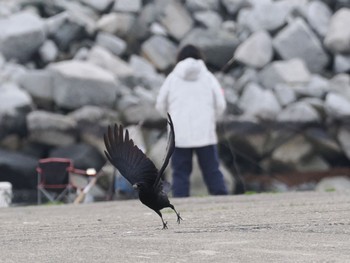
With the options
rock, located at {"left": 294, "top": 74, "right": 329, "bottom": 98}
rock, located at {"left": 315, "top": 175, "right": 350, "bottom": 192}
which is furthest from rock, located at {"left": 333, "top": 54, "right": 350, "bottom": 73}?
rock, located at {"left": 315, "top": 175, "right": 350, "bottom": 192}

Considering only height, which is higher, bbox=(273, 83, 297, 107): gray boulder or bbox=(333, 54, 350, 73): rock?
bbox=(333, 54, 350, 73): rock

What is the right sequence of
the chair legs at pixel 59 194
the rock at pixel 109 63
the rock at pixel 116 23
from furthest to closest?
the rock at pixel 116 23 → the rock at pixel 109 63 → the chair legs at pixel 59 194

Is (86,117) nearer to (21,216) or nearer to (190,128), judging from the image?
(190,128)

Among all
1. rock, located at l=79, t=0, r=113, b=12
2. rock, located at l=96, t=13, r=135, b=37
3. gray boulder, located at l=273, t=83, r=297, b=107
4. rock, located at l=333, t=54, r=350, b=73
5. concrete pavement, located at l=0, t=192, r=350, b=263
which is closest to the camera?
concrete pavement, located at l=0, t=192, r=350, b=263

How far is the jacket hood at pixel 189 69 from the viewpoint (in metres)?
11.3

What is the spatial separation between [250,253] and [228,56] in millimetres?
16855

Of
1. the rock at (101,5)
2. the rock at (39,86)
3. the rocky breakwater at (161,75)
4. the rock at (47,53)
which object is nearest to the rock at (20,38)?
the rocky breakwater at (161,75)

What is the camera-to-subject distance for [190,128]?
37.2ft

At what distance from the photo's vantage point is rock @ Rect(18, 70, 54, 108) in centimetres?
1998

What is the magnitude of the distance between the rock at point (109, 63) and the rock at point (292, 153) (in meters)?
3.93

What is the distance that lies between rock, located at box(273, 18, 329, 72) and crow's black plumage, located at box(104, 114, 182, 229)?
50.2 ft

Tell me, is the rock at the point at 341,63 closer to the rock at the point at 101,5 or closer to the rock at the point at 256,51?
the rock at the point at 256,51

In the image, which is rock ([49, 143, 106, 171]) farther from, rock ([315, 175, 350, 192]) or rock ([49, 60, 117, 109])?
rock ([315, 175, 350, 192])

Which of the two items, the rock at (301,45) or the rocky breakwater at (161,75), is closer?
the rocky breakwater at (161,75)
